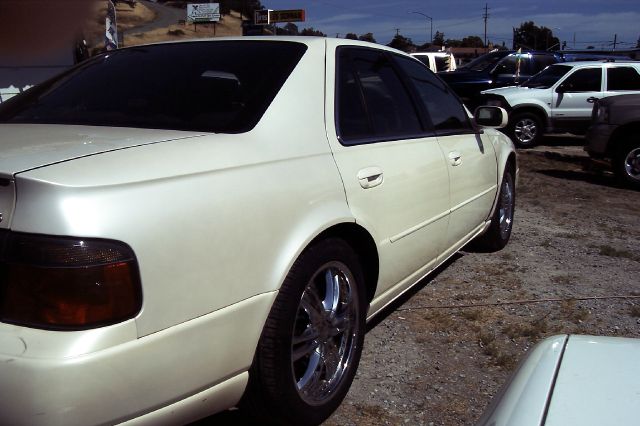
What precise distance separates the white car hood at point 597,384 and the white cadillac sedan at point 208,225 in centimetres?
103

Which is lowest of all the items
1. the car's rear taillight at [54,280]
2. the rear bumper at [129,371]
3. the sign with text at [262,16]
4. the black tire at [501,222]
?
the black tire at [501,222]

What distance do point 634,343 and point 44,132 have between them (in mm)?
2037

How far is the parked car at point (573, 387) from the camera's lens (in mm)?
1255

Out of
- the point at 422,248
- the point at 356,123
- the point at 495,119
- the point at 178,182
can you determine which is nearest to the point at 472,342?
the point at 422,248

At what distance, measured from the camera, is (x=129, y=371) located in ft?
5.67

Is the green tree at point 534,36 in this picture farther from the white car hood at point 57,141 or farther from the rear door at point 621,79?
the white car hood at point 57,141

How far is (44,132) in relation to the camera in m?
2.26

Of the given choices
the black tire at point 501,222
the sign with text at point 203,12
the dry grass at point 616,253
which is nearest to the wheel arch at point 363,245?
the black tire at point 501,222

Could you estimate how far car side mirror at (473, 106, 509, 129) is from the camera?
4.53 metres

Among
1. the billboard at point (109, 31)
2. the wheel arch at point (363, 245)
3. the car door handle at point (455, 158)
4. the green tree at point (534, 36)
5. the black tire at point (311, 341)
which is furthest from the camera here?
the green tree at point (534, 36)

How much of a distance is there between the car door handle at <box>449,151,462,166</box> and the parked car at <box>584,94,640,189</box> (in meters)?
5.42

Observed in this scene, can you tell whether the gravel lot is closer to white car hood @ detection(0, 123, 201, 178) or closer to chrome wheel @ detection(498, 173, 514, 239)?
chrome wheel @ detection(498, 173, 514, 239)

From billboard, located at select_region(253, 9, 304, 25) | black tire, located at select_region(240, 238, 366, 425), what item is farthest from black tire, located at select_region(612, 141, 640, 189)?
billboard, located at select_region(253, 9, 304, 25)

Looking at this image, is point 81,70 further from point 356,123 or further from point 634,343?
point 634,343
